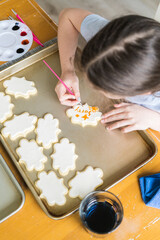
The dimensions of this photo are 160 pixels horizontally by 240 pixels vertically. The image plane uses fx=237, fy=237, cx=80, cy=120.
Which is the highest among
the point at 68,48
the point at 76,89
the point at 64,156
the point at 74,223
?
the point at 68,48

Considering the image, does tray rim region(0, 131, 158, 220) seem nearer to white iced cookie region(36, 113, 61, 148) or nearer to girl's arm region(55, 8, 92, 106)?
white iced cookie region(36, 113, 61, 148)

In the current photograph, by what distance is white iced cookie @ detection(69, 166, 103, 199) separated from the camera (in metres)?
0.70

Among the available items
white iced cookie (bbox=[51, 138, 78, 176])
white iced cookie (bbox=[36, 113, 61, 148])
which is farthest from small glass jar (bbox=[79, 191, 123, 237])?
white iced cookie (bbox=[36, 113, 61, 148])

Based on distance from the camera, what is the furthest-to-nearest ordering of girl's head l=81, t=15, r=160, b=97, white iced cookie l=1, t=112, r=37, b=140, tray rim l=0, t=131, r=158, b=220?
white iced cookie l=1, t=112, r=37, b=140
tray rim l=0, t=131, r=158, b=220
girl's head l=81, t=15, r=160, b=97

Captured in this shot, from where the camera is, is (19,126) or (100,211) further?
(19,126)

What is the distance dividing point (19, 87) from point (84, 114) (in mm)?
253

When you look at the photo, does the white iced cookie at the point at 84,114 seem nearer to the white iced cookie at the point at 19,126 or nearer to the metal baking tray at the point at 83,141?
the metal baking tray at the point at 83,141

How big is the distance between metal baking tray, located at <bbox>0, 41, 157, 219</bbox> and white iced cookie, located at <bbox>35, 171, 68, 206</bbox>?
1 centimetres

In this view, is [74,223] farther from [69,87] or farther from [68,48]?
[68,48]

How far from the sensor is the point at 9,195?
0.69m

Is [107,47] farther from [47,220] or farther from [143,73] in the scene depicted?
[47,220]

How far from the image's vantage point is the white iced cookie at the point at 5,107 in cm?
81

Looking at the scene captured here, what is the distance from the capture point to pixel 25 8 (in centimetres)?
101

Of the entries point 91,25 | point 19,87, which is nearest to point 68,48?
point 91,25
